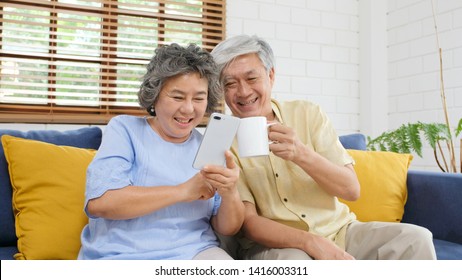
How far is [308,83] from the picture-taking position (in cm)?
376

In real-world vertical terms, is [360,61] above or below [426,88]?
above

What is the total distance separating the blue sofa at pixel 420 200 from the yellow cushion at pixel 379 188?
64 mm

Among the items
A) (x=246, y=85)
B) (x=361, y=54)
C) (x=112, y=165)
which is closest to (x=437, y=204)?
(x=246, y=85)

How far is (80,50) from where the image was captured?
317 cm

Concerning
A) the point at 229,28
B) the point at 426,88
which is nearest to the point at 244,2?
the point at 229,28

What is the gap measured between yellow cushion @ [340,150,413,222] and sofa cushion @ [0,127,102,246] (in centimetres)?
113

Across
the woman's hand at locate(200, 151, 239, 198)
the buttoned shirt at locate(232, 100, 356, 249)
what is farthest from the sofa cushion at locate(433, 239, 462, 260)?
the woman's hand at locate(200, 151, 239, 198)

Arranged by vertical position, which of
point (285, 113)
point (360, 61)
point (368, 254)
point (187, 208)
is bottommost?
point (368, 254)

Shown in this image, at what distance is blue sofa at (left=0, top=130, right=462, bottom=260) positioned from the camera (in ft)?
5.93

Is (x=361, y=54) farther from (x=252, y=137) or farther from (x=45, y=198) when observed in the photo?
(x=45, y=198)

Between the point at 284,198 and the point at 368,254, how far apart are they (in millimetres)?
328

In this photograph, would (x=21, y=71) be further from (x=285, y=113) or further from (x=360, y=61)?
(x=360, y=61)

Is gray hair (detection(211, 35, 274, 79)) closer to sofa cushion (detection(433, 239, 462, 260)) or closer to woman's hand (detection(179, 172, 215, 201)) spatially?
woman's hand (detection(179, 172, 215, 201))

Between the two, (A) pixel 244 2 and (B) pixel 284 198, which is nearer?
(B) pixel 284 198
